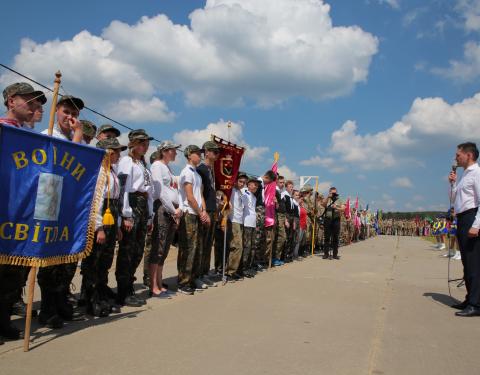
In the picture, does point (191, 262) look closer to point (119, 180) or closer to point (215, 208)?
point (215, 208)

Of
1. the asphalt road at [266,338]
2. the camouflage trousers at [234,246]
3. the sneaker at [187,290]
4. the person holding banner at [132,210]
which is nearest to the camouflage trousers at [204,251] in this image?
the sneaker at [187,290]

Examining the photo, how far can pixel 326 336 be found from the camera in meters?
4.00

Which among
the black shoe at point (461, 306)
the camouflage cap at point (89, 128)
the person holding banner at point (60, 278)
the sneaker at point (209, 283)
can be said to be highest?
the camouflage cap at point (89, 128)

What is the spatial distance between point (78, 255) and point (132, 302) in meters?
1.37

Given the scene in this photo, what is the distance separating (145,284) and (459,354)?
462 cm

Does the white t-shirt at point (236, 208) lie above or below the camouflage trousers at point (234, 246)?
above

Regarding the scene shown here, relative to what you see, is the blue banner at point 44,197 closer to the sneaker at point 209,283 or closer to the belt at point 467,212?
the sneaker at point 209,283

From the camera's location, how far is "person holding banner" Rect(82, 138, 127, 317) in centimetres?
456

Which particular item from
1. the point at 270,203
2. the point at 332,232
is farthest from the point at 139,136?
the point at 332,232

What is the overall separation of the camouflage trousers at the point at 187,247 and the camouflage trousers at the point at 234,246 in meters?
1.39

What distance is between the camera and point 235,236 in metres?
7.85

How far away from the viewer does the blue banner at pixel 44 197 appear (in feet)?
11.4

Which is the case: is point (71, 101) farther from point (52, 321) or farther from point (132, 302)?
point (132, 302)

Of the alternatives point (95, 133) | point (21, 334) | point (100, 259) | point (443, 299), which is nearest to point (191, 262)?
point (100, 259)
